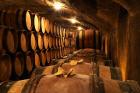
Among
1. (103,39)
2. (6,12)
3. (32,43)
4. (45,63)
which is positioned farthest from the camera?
(103,39)

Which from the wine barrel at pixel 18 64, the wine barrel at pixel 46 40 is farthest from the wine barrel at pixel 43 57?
the wine barrel at pixel 18 64

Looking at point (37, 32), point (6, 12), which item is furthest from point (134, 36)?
point (37, 32)

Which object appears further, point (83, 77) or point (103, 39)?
point (103, 39)

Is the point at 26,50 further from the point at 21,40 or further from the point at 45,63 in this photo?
the point at 45,63

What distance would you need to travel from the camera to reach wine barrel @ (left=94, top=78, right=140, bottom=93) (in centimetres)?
210

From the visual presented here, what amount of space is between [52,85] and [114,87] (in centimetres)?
55

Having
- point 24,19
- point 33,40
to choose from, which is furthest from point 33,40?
point 24,19

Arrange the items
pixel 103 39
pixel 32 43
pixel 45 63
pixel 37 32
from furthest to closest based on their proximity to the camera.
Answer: pixel 103 39 → pixel 45 63 → pixel 37 32 → pixel 32 43

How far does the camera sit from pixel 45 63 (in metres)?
8.95

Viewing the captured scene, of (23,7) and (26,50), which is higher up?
(23,7)

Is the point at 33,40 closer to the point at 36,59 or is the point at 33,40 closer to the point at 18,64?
the point at 36,59

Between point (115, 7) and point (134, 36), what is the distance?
198 cm

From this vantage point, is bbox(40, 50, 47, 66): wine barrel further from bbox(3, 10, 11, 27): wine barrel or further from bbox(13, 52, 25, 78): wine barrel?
bbox(3, 10, 11, 27): wine barrel

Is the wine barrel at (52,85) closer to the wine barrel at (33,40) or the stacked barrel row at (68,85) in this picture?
the stacked barrel row at (68,85)
